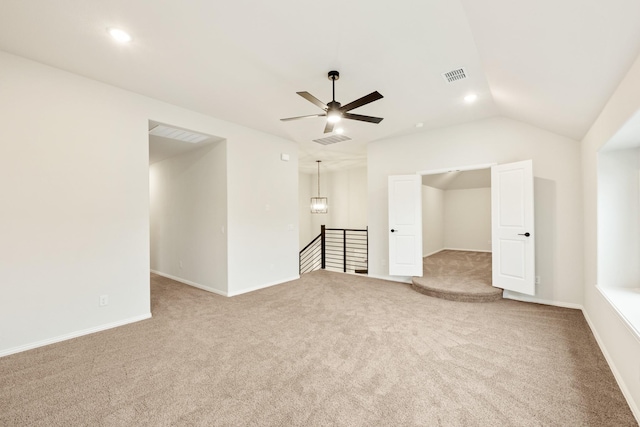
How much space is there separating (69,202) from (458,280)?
19.5ft

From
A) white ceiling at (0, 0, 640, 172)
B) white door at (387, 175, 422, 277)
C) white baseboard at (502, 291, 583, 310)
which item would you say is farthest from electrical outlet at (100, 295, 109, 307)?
white baseboard at (502, 291, 583, 310)

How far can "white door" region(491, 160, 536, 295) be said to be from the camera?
163 inches

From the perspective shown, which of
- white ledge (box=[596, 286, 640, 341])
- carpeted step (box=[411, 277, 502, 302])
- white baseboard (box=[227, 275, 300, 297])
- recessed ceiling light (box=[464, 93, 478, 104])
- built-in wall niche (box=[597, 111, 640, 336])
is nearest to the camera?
white ledge (box=[596, 286, 640, 341])

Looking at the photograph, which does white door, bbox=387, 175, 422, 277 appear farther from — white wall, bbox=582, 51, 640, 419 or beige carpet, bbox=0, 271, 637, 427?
white wall, bbox=582, 51, 640, 419

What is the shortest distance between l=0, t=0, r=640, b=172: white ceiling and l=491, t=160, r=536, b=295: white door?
819 millimetres

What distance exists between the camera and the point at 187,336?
10.3 feet

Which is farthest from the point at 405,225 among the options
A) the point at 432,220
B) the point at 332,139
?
the point at 432,220

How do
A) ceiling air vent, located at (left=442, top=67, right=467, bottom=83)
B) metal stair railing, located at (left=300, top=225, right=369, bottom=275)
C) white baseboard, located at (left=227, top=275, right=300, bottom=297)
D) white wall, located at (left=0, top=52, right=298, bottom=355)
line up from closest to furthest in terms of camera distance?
white wall, located at (left=0, top=52, right=298, bottom=355) < ceiling air vent, located at (left=442, top=67, right=467, bottom=83) < white baseboard, located at (left=227, top=275, right=300, bottom=297) < metal stair railing, located at (left=300, top=225, right=369, bottom=275)

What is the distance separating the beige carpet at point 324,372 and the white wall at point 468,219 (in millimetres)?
5436

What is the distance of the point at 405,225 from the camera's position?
547 cm

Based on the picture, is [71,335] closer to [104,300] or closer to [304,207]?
[104,300]

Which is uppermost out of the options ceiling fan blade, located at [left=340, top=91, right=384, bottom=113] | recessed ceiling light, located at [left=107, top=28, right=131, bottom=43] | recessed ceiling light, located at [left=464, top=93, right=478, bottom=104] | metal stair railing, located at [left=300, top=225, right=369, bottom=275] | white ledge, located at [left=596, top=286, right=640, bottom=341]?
recessed ceiling light, located at [left=107, top=28, right=131, bottom=43]

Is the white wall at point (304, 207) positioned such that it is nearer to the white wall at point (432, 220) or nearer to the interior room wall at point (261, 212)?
the interior room wall at point (261, 212)

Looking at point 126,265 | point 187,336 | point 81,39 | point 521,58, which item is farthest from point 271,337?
point 521,58
